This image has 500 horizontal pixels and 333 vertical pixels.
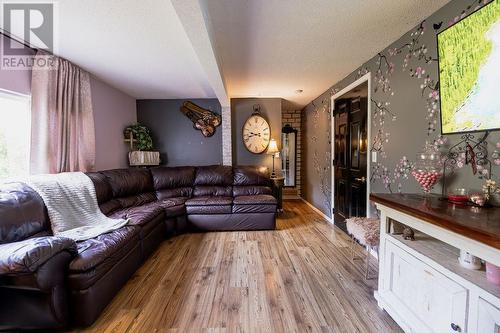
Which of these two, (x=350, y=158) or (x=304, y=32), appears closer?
(x=304, y=32)

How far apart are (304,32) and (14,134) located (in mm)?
3127

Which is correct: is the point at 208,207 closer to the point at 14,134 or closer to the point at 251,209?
the point at 251,209

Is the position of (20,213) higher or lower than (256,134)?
lower

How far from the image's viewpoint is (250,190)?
395 cm

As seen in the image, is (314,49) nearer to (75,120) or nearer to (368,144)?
(368,144)

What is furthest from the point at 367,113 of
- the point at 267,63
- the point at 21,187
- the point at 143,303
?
the point at 21,187

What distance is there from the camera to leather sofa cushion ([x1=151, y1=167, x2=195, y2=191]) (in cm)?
387

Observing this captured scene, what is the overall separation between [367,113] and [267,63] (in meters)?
1.41

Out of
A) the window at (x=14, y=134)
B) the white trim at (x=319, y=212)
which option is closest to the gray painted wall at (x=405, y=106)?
the white trim at (x=319, y=212)

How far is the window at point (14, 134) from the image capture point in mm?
2174

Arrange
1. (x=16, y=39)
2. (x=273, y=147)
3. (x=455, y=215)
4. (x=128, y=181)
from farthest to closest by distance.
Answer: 1. (x=273, y=147)
2. (x=128, y=181)
3. (x=16, y=39)
4. (x=455, y=215)

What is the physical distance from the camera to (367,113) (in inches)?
108

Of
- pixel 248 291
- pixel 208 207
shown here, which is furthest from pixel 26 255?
pixel 208 207

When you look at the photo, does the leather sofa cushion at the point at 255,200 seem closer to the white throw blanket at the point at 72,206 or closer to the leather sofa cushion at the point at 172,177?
the leather sofa cushion at the point at 172,177
